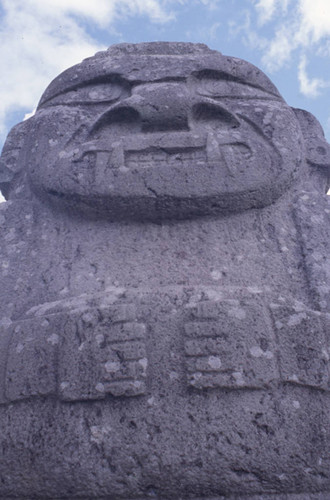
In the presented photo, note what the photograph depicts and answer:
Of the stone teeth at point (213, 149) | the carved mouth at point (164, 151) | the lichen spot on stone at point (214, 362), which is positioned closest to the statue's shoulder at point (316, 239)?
the carved mouth at point (164, 151)

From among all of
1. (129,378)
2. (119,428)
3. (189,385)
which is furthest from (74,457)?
(189,385)

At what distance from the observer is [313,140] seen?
3234 millimetres

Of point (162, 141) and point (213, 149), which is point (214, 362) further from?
point (162, 141)

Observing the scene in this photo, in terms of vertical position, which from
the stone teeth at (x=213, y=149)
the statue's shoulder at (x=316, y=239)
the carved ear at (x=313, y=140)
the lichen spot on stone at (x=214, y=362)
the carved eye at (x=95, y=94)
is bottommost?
the lichen spot on stone at (x=214, y=362)

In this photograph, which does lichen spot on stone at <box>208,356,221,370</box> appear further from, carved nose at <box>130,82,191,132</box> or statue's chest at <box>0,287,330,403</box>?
carved nose at <box>130,82,191,132</box>

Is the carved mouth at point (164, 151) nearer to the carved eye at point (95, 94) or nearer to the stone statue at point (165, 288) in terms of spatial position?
the stone statue at point (165, 288)

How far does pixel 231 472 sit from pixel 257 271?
3.42 ft

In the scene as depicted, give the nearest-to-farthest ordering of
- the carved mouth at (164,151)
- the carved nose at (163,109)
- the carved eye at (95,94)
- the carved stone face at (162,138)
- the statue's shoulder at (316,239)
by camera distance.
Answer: the statue's shoulder at (316,239) < the carved stone face at (162,138) < the carved mouth at (164,151) < the carved nose at (163,109) < the carved eye at (95,94)

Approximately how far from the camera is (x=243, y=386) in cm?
194

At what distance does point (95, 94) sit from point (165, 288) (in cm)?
172

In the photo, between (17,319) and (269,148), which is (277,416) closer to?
(17,319)

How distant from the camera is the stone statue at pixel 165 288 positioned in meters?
1.87

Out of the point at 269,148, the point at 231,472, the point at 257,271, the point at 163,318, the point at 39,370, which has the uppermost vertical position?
the point at 269,148

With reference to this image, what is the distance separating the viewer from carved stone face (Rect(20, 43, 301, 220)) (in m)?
2.59
